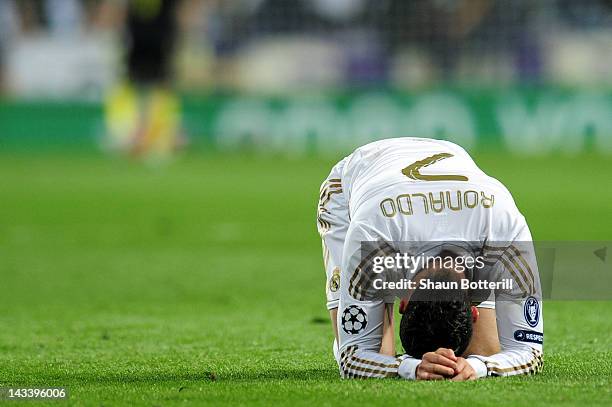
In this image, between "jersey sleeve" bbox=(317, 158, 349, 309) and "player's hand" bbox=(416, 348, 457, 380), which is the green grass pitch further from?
"jersey sleeve" bbox=(317, 158, 349, 309)

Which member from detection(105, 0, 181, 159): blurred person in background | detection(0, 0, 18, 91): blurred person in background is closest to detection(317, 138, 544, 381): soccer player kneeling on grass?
detection(105, 0, 181, 159): blurred person in background

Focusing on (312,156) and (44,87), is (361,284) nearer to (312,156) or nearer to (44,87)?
(312,156)

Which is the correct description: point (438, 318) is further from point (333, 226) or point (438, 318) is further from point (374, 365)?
point (333, 226)

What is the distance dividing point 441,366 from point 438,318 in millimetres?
203

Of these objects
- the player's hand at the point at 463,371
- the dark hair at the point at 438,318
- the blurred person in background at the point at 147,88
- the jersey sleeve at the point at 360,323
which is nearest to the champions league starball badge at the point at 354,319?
the jersey sleeve at the point at 360,323

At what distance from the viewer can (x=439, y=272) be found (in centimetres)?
445

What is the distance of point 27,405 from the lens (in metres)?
4.34

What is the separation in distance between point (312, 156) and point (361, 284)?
1885cm

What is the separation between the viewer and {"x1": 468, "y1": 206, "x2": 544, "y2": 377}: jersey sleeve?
4.66 metres

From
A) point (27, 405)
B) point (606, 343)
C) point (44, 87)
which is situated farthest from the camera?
point (44, 87)

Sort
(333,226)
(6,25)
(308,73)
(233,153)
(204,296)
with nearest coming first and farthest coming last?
(333,226) < (204,296) < (233,153) < (308,73) < (6,25)

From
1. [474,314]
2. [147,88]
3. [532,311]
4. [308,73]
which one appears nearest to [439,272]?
[474,314]

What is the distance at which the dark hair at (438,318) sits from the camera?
14.4 ft

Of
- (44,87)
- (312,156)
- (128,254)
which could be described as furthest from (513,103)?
(128,254)
